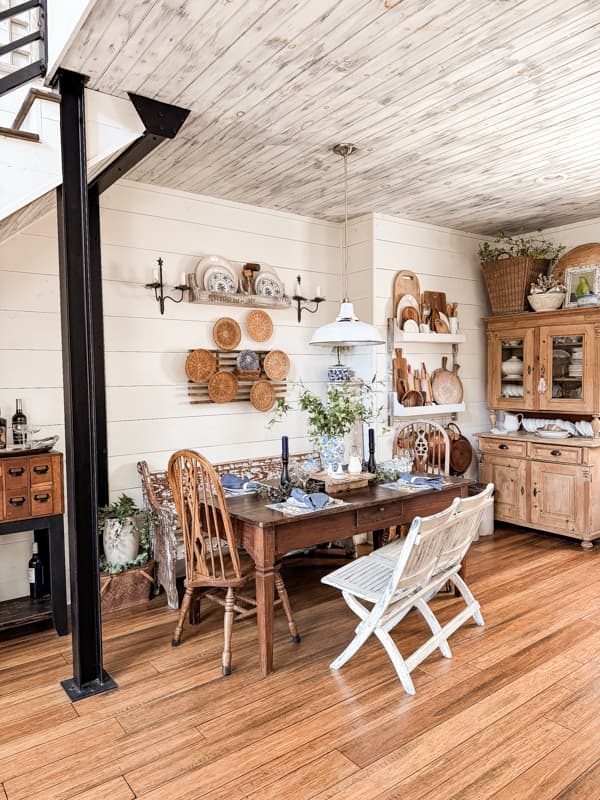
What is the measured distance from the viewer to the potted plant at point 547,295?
4801 mm

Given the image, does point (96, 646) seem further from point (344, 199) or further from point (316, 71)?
point (344, 199)

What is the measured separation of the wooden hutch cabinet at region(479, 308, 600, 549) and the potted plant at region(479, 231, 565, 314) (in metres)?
0.14

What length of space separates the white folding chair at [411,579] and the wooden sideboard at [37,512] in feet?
4.83

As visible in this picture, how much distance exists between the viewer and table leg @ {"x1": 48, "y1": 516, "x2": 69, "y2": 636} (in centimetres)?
313

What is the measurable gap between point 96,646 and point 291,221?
3311mm

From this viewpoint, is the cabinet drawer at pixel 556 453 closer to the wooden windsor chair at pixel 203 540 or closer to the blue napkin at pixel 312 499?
the blue napkin at pixel 312 499

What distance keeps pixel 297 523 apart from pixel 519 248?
12.7ft

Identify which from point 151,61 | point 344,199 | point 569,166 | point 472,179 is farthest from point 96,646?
point 569,166

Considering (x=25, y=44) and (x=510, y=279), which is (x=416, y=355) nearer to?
(x=510, y=279)

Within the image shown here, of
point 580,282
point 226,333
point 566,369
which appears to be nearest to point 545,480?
point 566,369

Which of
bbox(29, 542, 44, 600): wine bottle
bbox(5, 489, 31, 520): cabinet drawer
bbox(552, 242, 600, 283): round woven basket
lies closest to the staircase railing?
bbox(5, 489, 31, 520): cabinet drawer

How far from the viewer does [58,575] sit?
316 centimetres

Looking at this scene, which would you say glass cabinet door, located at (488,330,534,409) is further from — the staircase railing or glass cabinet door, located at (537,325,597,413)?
the staircase railing

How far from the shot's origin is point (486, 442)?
5160 mm
